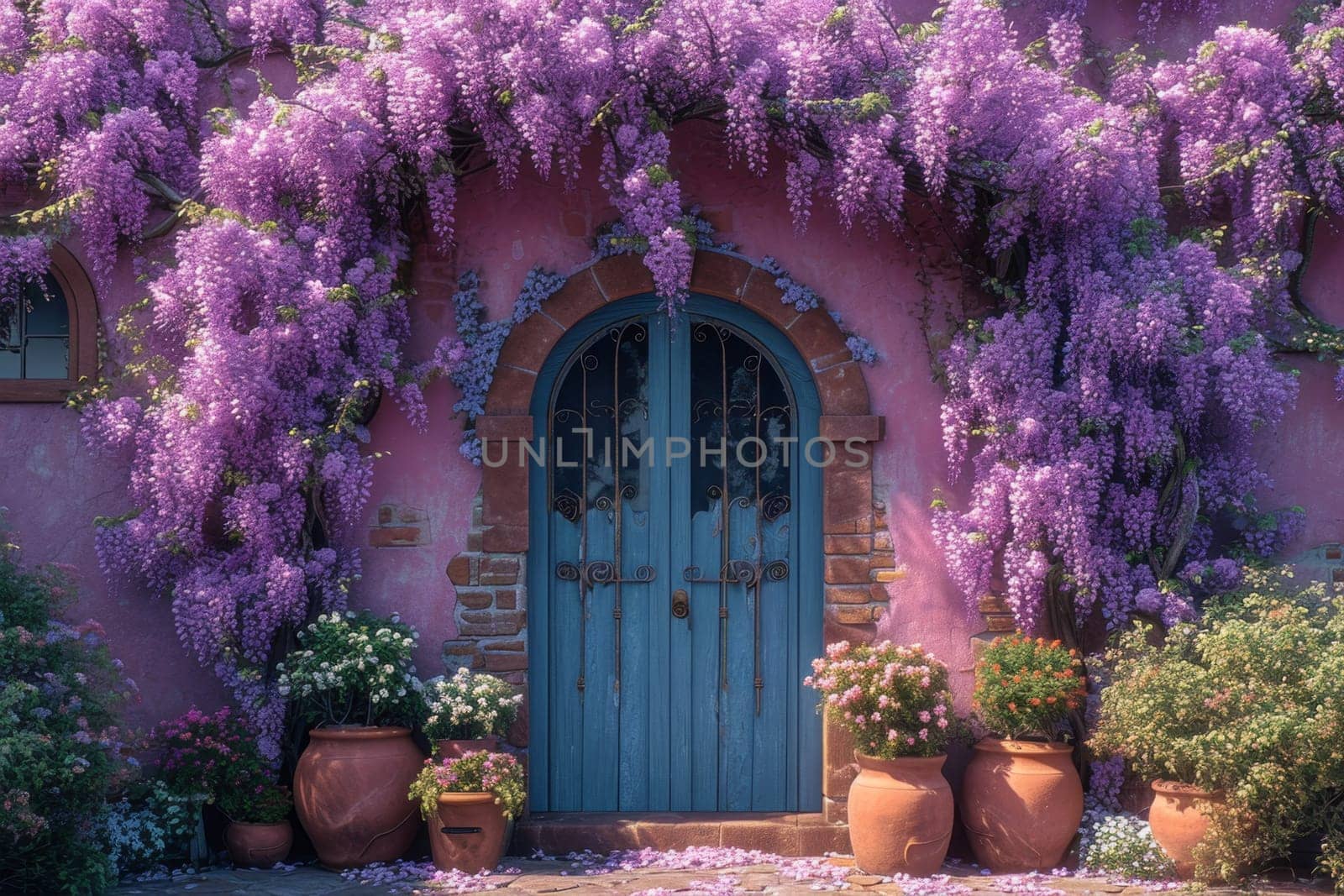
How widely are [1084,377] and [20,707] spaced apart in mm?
4237

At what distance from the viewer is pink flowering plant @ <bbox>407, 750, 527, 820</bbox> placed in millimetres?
5395

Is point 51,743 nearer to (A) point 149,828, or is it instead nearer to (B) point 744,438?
(A) point 149,828

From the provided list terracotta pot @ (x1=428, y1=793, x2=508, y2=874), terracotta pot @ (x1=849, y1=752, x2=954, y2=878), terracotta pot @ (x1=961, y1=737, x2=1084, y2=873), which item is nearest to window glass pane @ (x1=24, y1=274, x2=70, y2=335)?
terracotta pot @ (x1=428, y1=793, x2=508, y2=874)

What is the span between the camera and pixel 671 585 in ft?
20.3

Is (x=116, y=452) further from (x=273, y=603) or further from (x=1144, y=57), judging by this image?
(x=1144, y=57)

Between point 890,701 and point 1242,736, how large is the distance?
4.22 feet

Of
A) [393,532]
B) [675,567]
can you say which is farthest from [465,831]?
[675,567]

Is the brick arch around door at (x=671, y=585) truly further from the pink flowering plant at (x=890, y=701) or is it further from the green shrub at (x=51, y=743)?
the green shrub at (x=51, y=743)

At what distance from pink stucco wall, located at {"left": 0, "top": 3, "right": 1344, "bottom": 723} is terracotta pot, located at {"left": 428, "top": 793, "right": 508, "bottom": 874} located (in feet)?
2.54

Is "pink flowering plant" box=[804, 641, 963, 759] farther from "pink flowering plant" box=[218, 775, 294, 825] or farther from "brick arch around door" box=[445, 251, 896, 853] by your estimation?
"pink flowering plant" box=[218, 775, 294, 825]

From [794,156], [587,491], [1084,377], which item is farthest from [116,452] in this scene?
[1084,377]

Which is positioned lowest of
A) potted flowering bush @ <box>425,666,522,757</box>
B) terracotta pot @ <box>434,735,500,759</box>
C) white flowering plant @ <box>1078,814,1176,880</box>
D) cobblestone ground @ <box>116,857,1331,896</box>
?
cobblestone ground @ <box>116,857,1331,896</box>

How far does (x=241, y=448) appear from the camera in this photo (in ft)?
19.3

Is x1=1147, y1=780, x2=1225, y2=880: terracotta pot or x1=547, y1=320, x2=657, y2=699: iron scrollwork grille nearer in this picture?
x1=1147, y1=780, x2=1225, y2=880: terracotta pot
